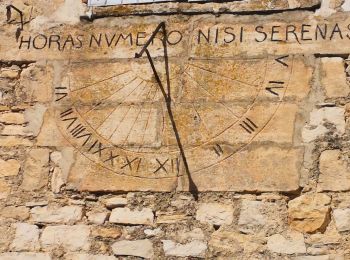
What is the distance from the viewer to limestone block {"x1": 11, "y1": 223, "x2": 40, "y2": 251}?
5.09 meters

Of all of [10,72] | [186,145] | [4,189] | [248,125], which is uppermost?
[10,72]

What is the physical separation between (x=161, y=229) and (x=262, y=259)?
62 cm

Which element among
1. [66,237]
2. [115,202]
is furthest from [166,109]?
[66,237]

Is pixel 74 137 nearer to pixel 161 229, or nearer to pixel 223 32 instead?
pixel 161 229

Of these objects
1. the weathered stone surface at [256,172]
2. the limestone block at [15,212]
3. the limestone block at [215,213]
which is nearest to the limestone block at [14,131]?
the limestone block at [15,212]

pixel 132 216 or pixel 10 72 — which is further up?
pixel 10 72

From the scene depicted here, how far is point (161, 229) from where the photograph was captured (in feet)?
16.2

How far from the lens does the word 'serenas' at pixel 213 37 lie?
5.13m

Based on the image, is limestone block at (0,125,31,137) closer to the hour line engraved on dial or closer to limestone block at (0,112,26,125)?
limestone block at (0,112,26,125)

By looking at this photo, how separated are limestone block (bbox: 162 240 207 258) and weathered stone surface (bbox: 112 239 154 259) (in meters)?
0.10

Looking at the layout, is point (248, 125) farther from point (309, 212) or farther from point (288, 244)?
point (288, 244)

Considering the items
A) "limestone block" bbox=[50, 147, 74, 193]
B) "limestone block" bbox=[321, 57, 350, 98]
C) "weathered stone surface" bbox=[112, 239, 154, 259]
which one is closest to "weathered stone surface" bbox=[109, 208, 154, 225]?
"weathered stone surface" bbox=[112, 239, 154, 259]

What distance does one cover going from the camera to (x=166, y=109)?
204 inches

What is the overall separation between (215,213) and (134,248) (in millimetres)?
523
